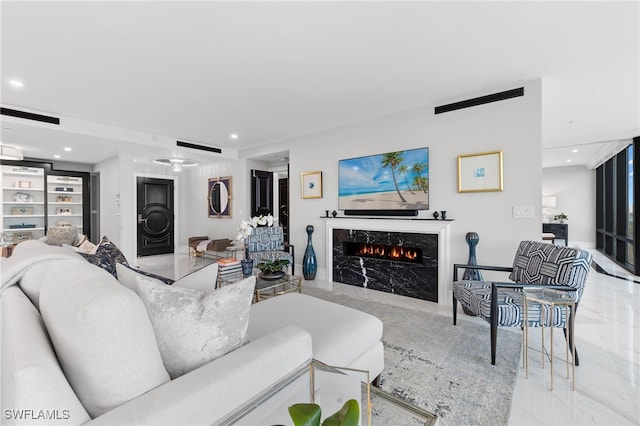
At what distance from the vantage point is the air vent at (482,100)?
3.06 m

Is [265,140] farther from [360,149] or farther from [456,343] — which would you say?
[456,343]

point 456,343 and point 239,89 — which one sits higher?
point 239,89

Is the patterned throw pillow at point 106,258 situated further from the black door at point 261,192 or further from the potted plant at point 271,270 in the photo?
the black door at point 261,192

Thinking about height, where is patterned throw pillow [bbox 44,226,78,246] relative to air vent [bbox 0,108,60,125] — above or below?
below

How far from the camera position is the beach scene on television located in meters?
3.77

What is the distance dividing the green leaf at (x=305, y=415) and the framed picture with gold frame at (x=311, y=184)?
13.8 ft

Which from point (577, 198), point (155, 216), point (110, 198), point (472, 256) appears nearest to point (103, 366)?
point (472, 256)

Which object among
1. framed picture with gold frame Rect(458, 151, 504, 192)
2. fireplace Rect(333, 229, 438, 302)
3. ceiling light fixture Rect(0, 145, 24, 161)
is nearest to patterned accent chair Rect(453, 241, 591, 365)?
framed picture with gold frame Rect(458, 151, 504, 192)

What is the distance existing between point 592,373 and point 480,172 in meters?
2.10

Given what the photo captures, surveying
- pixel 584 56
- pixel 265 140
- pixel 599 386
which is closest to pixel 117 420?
pixel 599 386

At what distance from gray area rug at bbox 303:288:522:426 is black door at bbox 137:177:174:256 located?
6699 mm

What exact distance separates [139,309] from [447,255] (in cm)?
344

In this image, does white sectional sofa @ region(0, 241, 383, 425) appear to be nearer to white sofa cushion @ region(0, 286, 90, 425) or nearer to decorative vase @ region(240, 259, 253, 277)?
white sofa cushion @ region(0, 286, 90, 425)

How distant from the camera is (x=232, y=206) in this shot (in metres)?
6.61
